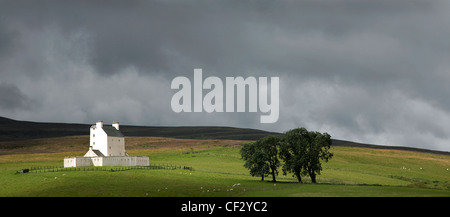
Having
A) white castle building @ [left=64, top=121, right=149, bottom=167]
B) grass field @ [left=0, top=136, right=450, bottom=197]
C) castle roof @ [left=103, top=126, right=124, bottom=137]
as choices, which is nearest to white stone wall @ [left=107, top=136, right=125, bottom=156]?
white castle building @ [left=64, top=121, right=149, bottom=167]

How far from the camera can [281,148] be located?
90.0 m

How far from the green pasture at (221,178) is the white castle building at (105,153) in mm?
9631

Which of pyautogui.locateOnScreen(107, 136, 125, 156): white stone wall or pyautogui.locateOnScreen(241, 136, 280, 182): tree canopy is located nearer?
pyautogui.locateOnScreen(241, 136, 280, 182): tree canopy

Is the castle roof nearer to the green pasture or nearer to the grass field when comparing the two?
the green pasture

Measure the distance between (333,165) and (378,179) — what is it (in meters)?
24.5

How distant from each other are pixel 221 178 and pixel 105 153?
1345 inches

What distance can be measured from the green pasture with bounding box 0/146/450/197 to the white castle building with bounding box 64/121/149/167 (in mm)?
9631

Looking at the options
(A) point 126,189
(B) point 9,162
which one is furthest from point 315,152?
(B) point 9,162

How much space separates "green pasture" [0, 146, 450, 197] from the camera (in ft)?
218

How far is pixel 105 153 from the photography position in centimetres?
11019

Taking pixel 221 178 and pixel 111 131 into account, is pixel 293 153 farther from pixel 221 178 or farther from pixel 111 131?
pixel 111 131

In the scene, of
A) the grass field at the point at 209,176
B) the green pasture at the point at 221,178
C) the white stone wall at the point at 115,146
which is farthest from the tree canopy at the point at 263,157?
the white stone wall at the point at 115,146
